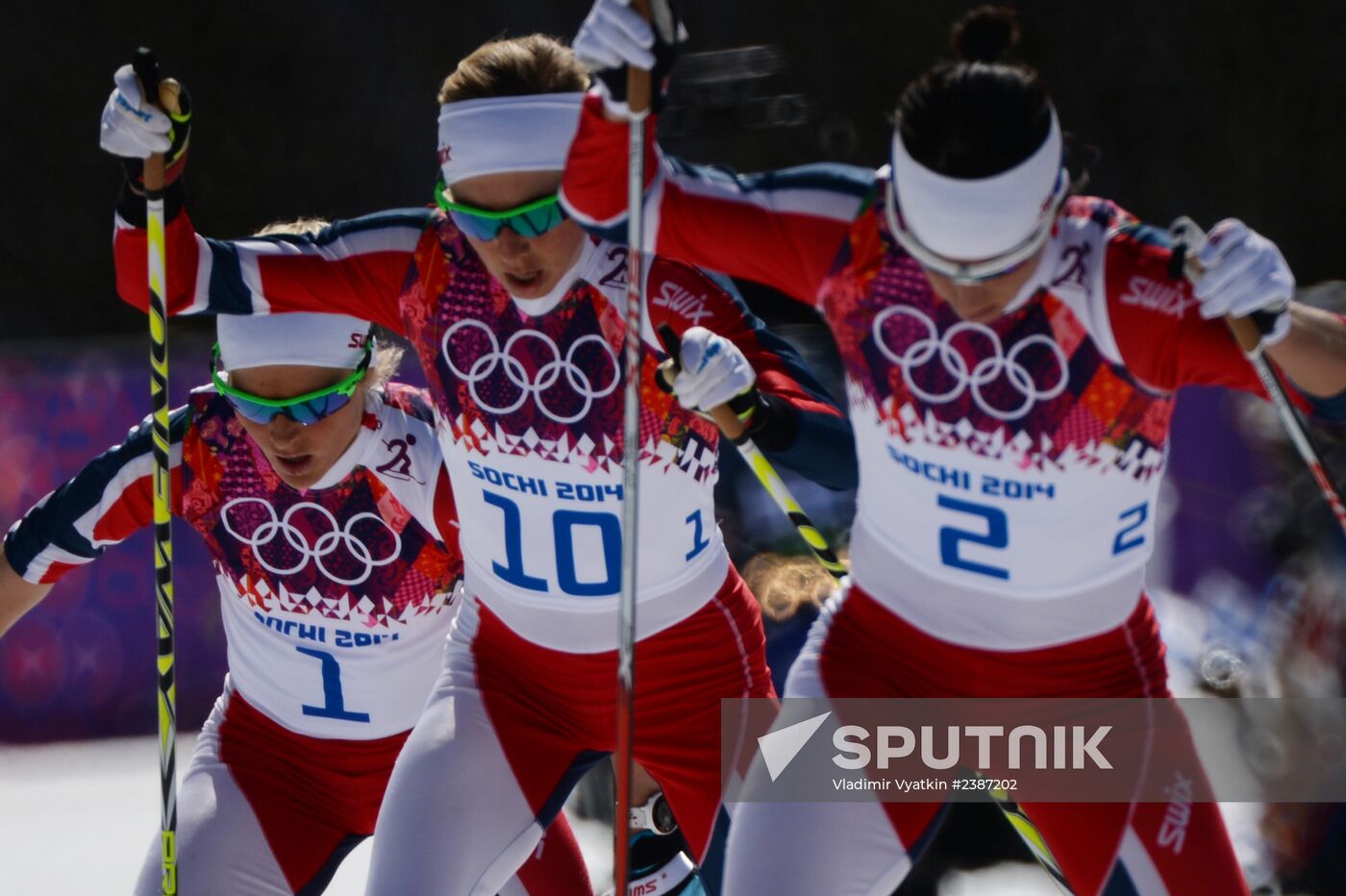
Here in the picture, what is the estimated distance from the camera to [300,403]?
3469mm

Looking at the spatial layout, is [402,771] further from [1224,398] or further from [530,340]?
[1224,398]

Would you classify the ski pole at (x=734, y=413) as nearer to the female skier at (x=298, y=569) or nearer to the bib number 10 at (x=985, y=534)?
the bib number 10 at (x=985, y=534)

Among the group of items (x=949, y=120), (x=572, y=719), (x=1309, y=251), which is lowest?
(x=1309, y=251)

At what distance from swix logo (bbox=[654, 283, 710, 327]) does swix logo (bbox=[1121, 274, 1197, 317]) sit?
839 mm

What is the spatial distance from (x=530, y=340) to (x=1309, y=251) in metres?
7.65

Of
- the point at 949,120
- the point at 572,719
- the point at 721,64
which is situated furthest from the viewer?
the point at 721,64

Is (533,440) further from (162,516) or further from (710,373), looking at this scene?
(162,516)

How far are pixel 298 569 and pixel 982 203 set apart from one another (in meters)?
1.74

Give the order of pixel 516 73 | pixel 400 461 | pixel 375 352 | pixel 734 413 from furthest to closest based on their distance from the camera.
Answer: pixel 375 352 < pixel 400 461 < pixel 516 73 < pixel 734 413

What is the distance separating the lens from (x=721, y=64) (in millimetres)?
9211

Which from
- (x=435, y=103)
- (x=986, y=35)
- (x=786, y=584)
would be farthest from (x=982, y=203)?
(x=435, y=103)

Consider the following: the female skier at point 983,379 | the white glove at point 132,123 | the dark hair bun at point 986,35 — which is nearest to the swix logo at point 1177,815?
the female skier at point 983,379

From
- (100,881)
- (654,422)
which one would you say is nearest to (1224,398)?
(654,422)

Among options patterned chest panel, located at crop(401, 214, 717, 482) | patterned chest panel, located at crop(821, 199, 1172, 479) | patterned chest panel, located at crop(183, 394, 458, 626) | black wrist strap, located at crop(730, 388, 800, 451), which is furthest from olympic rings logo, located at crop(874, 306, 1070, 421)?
patterned chest panel, located at crop(183, 394, 458, 626)
